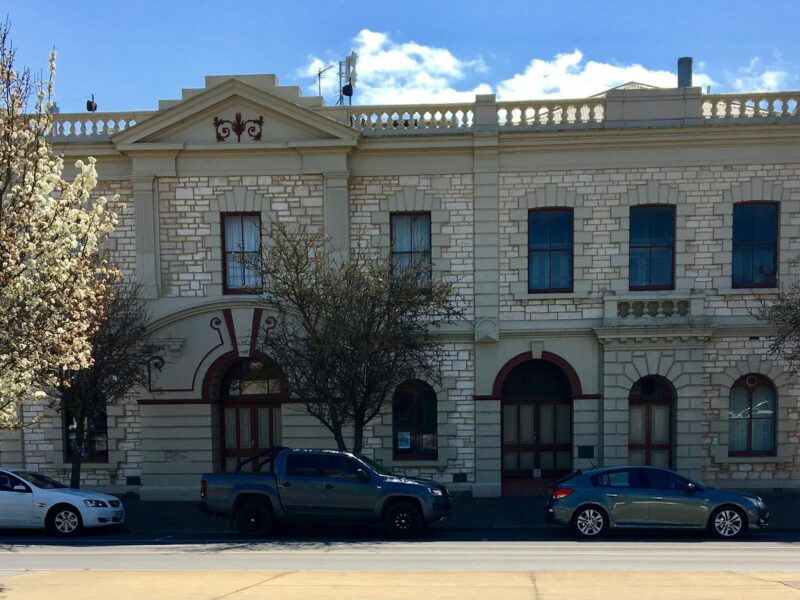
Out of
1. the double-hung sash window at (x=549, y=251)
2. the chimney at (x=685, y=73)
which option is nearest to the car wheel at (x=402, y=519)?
the double-hung sash window at (x=549, y=251)

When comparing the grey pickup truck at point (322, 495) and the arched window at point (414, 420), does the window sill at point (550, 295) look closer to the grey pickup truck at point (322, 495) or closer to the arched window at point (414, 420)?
the arched window at point (414, 420)

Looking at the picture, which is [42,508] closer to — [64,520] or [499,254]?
[64,520]

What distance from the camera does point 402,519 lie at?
13.4m

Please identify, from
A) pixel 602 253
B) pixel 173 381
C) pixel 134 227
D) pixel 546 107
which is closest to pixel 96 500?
pixel 173 381

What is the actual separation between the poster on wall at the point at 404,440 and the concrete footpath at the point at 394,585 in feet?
27.7

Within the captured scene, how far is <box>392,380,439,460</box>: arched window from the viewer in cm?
1817

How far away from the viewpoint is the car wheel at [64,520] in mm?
13688

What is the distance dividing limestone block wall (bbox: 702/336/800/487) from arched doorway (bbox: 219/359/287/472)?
35.8ft

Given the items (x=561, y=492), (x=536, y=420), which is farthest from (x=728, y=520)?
(x=536, y=420)

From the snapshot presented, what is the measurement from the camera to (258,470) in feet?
46.0

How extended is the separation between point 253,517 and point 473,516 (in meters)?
4.76

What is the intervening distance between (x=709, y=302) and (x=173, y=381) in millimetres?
13414

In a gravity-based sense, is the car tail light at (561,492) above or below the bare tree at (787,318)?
below

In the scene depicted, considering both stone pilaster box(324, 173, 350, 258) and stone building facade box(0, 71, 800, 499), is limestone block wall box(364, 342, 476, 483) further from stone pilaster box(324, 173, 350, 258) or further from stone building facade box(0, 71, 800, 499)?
stone pilaster box(324, 173, 350, 258)
